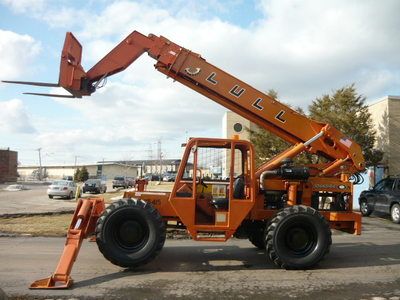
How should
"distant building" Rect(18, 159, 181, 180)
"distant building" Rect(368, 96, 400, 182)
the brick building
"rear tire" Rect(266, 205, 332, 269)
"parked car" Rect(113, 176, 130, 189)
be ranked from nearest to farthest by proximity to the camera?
"rear tire" Rect(266, 205, 332, 269) < "distant building" Rect(368, 96, 400, 182) < "parked car" Rect(113, 176, 130, 189) < the brick building < "distant building" Rect(18, 159, 181, 180)

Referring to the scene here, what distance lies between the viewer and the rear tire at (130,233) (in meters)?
8.73

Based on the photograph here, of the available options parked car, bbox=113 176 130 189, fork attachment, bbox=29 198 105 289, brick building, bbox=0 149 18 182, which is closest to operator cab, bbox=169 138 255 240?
fork attachment, bbox=29 198 105 289

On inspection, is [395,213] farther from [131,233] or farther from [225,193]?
[131,233]

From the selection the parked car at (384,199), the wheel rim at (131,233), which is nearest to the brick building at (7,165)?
the parked car at (384,199)

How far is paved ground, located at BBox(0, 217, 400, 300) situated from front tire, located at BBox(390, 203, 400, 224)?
23.2 ft

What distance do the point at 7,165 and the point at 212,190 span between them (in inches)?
3076

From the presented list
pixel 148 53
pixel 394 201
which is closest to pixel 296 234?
pixel 148 53

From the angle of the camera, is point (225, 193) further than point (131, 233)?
Yes

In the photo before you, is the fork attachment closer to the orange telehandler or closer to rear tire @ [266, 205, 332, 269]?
the orange telehandler

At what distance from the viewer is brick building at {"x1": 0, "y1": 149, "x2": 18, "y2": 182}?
79.1 m

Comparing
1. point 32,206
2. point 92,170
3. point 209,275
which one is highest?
point 92,170

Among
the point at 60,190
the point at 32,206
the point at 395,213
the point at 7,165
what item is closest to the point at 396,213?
the point at 395,213

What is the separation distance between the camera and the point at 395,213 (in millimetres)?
18734

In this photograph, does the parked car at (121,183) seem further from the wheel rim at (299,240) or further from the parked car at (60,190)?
the wheel rim at (299,240)
